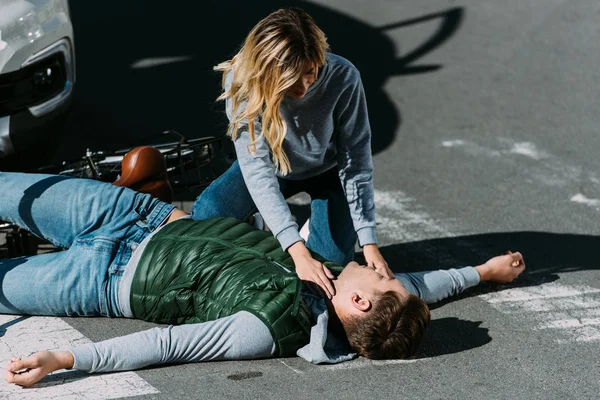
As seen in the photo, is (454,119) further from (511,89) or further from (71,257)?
(71,257)

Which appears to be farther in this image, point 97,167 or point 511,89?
point 511,89

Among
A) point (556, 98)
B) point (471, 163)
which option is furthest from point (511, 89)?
point (471, 163)

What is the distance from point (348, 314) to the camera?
13.5 ft

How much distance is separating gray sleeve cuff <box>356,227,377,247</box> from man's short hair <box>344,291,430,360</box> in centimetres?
49

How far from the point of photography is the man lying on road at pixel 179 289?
13.1 feet

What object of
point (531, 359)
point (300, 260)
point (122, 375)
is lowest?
point (531, 359)

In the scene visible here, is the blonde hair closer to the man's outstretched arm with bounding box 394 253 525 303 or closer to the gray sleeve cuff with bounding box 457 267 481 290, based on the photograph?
the man's outstretched arm with bounding box 394 253 525 303

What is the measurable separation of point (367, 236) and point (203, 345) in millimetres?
1022

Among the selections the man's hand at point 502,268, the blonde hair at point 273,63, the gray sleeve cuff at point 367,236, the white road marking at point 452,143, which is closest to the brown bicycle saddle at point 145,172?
the blonde hair at point 273,63

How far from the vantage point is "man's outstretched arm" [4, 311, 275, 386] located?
3.81 meters

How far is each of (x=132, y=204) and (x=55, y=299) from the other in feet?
1.92

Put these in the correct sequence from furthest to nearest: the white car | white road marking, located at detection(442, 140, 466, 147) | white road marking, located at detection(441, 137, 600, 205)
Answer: white road marking, located at detection(442, 140, 466, 147) → white road marking, located at detection(441, 137, 600, 205) → the white car

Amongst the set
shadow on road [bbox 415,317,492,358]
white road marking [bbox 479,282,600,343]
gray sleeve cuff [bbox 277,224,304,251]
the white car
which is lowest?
white road marking [bbox 479,282,600,343]

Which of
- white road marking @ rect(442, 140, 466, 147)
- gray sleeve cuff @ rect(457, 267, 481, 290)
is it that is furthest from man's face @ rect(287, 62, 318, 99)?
white road marking @ rect(442, 140, 466, 147)
